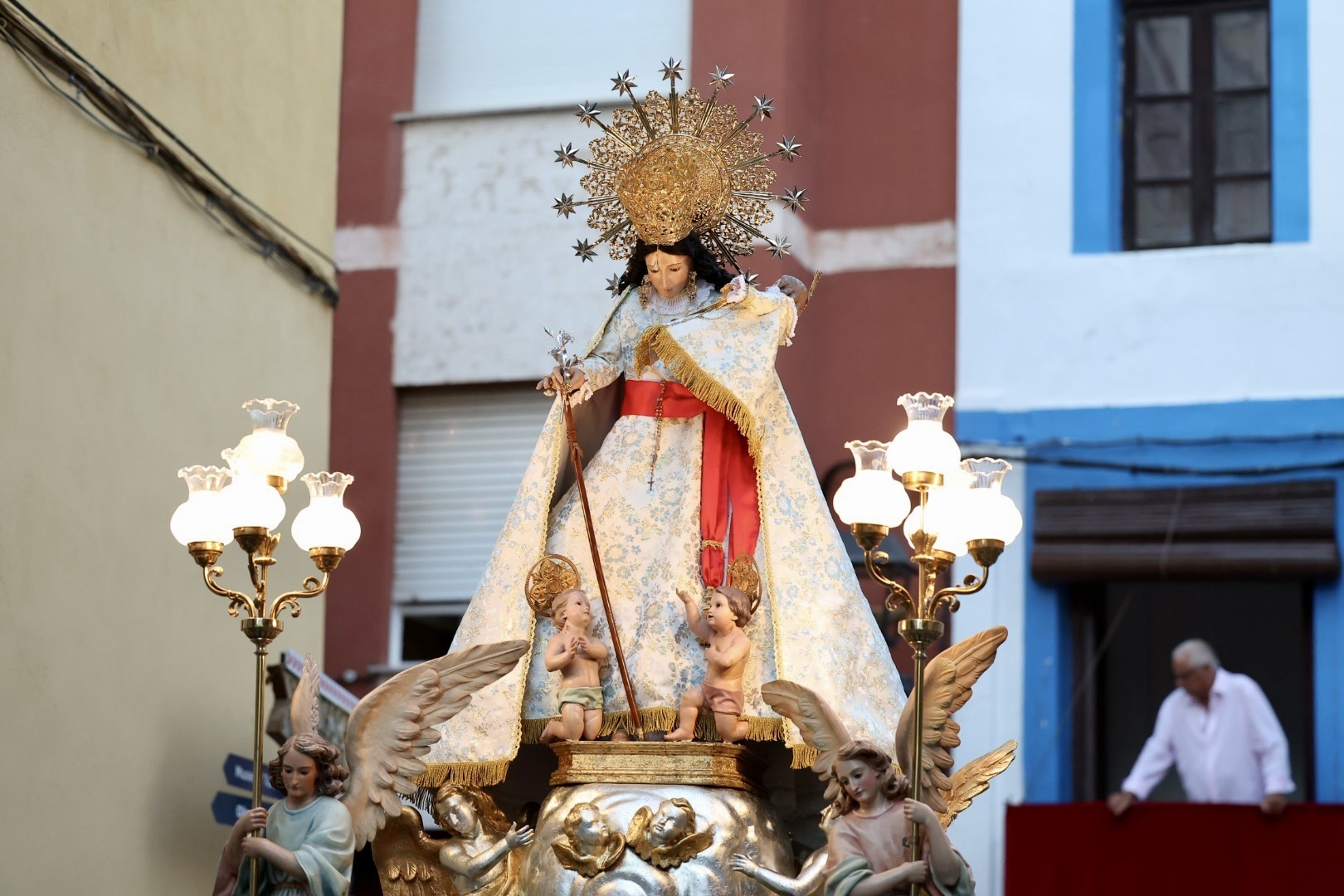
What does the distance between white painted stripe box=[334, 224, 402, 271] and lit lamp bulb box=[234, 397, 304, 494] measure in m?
5.52

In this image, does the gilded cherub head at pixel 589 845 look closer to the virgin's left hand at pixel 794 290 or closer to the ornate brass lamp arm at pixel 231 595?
the ornate brass lamp arm at pixel 231 595

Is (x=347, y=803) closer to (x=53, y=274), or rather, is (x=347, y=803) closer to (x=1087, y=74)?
(x=53, y=274)

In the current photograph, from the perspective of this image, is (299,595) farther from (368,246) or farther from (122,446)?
(368,246)

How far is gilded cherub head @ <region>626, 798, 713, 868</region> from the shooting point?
8.62 meters

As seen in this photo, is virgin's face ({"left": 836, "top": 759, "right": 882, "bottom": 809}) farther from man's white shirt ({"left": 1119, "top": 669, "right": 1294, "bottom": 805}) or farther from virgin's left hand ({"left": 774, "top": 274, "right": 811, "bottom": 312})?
man's white shirt ({"left": 1119, "top": 669, "right": 1294, "bottom": 805})

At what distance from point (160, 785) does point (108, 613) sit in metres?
0.80

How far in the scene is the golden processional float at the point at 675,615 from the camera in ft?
28.0

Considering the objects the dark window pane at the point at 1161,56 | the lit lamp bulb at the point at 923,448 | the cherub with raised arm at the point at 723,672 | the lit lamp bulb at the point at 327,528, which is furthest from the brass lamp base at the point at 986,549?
the dark window pane at the point at 1161,56

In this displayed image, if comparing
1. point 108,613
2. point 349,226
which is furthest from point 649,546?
point 349,226

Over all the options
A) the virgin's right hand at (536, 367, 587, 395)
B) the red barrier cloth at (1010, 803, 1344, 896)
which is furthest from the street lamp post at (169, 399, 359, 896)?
the red barrier cloth at (1010, 803, 1344, 896)

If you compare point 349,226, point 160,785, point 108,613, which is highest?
point 349,226

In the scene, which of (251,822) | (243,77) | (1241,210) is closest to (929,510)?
(251,822)

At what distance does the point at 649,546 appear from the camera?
935 centimetres

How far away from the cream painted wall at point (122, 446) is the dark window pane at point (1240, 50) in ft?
16.7
